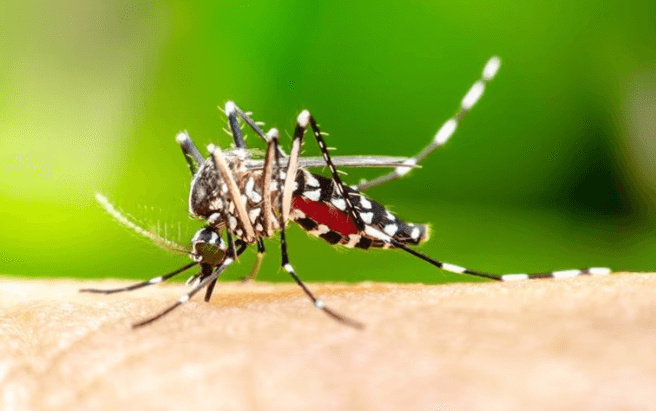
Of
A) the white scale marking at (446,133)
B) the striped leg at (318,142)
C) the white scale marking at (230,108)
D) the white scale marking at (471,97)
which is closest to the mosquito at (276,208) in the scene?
the striped leg at (318,142)

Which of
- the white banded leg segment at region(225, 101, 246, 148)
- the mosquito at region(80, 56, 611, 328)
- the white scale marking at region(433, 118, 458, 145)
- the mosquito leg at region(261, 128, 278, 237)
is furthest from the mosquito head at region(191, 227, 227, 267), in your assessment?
the white scale marking at region(433, 118, 458, 145)

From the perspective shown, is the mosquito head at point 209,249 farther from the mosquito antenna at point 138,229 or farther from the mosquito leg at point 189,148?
the mosquito leg at point 189,148

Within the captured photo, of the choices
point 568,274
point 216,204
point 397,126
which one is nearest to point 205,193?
point 216,204

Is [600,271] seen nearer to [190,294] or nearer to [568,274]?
[568,274]

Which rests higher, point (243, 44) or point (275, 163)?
point (243, 44)

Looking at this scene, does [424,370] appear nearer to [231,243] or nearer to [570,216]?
[231,243]

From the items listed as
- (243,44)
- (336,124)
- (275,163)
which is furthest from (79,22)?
(275,163)

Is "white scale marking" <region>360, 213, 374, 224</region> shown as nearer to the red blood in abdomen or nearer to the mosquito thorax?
the red blood in abdomen

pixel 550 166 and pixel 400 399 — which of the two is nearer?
pixel 400 399
